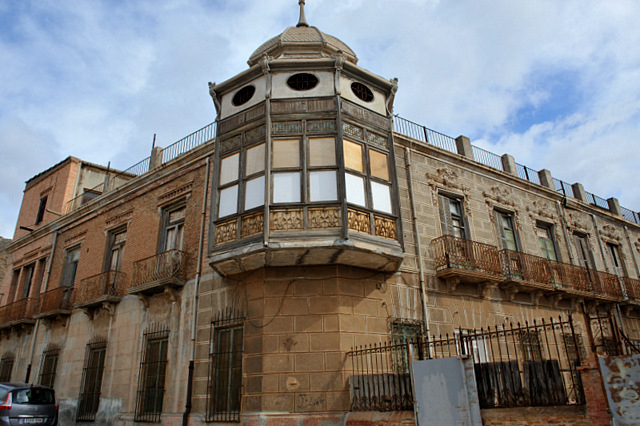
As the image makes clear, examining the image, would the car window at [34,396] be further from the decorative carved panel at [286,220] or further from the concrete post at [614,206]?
the concrete post at [614,206]

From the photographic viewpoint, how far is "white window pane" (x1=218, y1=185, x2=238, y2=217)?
11.9m

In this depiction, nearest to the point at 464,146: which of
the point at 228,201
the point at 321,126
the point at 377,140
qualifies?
the point at 377,140

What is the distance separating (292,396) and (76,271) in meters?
11.7

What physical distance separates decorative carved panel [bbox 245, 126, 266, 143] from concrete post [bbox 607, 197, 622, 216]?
1741 cm

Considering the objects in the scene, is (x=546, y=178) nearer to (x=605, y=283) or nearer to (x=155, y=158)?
(x=605, y=283)

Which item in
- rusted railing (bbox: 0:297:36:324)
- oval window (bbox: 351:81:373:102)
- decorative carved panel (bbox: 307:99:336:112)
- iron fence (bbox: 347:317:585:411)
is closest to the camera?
iron fence (bbox: 347:317:585:411)

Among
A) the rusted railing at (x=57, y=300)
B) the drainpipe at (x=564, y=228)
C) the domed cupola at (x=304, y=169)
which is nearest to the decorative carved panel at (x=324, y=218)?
the domed cupola at (x=304, y=169)

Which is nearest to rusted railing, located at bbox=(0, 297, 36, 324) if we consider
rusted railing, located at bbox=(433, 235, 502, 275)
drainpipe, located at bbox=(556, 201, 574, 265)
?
rusted railing, located at bbox=(433, 235, 502, 275)

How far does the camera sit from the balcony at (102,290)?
14906 mm

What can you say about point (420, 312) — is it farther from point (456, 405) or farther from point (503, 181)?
point (503, 181)

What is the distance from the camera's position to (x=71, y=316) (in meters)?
16.8

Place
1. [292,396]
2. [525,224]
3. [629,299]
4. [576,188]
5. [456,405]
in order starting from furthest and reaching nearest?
[576,188] < [629,299] < [525,224] < [292,396] < [456,405]

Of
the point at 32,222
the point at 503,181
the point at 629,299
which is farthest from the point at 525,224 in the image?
the point at 32,222

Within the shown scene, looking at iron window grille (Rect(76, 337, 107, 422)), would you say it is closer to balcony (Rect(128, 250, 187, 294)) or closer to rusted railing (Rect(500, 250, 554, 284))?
balcony (Rect(128, 250, 187, 294))
